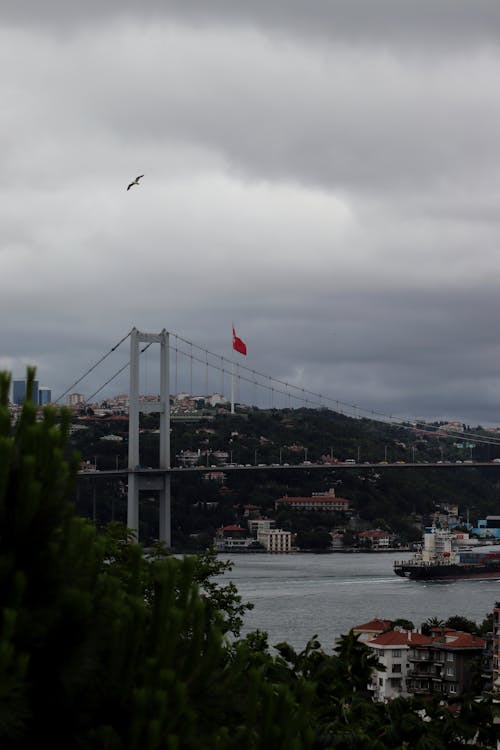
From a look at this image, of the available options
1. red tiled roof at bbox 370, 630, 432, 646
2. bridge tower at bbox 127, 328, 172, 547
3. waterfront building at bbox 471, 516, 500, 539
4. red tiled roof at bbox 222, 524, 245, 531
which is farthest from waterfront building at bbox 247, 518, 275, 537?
red tiled roof at bbox 370, 630, 432, 646

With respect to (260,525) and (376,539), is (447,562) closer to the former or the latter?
(260,525)

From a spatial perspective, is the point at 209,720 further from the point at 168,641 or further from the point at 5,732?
the point at 5,732

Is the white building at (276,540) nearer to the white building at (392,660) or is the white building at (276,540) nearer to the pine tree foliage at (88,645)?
the white building at (392,660)

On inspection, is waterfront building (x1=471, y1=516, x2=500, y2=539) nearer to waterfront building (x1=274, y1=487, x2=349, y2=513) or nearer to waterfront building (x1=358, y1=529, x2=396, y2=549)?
waterfront building (x1=358, y1=529, x2=396, y2=549)

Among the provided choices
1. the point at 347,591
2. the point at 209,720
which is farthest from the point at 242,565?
the point at 209,720

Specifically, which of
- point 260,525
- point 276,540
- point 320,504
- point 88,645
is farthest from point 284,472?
point 88,645

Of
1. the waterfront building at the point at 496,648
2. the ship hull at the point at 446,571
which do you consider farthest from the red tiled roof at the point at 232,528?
the waterfront building at the point at 496,648
